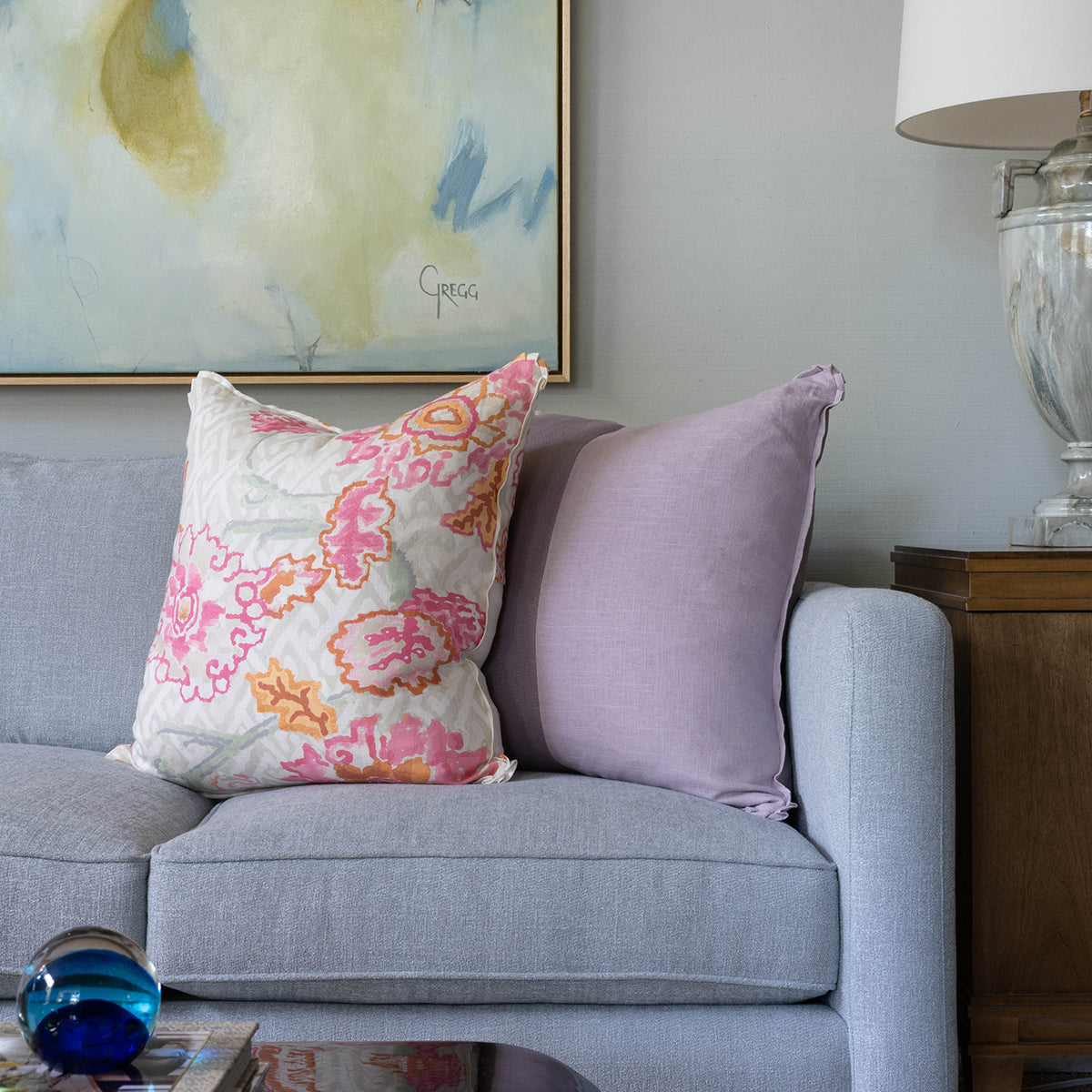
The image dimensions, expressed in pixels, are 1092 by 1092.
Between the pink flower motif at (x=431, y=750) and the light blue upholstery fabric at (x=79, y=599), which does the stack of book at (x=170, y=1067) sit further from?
the light blue upholstery fabric at (x=79, y=599)

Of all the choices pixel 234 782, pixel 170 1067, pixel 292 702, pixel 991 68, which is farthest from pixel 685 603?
pixel 991 68

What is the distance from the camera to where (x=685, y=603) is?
4.10ft

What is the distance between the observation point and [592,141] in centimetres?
189

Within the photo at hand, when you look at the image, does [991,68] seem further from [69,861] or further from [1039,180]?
[69,861]

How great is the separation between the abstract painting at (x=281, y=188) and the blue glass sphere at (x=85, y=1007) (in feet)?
4.56

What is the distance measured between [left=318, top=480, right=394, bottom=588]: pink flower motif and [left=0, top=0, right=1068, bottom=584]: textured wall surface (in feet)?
Answer: 2.29

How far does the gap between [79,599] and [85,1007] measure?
1.04m

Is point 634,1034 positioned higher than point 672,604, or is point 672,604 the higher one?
point 672,604

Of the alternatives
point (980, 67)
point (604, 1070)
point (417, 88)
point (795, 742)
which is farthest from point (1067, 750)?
point (417, 88)

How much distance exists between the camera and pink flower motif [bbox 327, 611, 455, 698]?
1.21 metres

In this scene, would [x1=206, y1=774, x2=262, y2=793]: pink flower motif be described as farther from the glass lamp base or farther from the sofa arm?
the glass lamp base

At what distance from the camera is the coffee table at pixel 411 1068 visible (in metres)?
0.66

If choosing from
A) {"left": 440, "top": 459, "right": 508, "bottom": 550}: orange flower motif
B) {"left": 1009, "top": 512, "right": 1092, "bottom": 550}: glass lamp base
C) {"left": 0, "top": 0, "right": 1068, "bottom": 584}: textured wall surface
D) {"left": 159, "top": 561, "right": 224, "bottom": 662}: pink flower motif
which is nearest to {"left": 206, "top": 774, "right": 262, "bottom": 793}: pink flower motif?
{"left": 159, "top": 561, "right": 224, "bottom": 662}: pink flower motif

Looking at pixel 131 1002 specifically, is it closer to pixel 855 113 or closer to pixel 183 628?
pixel 183 628
